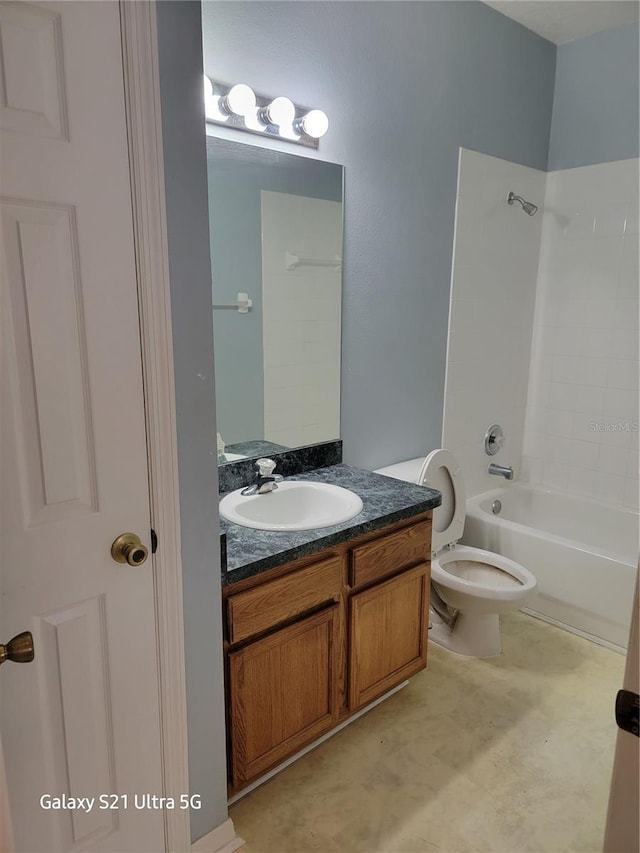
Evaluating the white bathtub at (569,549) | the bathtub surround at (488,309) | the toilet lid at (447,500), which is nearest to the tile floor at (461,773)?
the white bathtub at (569,549)

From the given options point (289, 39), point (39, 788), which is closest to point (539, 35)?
point (289, 39)

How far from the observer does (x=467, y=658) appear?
2.42 m

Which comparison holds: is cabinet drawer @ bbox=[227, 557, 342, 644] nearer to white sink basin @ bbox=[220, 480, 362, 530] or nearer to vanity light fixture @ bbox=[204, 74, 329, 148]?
white sink basin @ bbox=[220, 480, 362, 530]

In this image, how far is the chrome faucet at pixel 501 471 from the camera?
3019mm

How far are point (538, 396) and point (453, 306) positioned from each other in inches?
36.6

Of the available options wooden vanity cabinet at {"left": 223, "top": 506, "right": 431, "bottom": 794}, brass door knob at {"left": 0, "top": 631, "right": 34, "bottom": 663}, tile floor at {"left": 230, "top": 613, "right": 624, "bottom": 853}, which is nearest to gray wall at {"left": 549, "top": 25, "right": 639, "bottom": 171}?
wooden vanity cabinet at {"left": 223, "top": 506, "right": 431, "bottom": 794}

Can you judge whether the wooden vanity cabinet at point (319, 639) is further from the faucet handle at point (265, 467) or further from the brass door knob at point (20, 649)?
the brass door knob at point (20, 649)

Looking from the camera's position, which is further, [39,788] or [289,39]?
[289,39]

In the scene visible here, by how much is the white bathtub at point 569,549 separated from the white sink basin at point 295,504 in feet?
3.75

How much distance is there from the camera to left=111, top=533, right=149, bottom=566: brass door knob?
120 centimetres

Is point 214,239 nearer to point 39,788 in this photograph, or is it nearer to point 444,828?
point 39,788

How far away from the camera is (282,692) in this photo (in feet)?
5.46

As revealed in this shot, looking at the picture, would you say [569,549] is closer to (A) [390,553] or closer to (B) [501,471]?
(B) [501,471]

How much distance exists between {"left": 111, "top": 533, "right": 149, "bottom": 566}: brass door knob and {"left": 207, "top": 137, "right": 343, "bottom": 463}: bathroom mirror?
0.79 m
